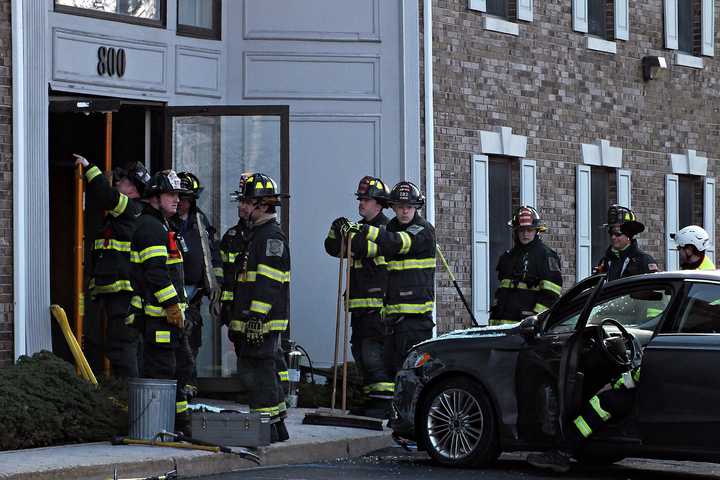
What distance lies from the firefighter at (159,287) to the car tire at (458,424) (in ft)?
6.24

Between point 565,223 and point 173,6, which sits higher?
point 173,6

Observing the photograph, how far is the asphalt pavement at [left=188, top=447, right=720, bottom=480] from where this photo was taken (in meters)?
11.5

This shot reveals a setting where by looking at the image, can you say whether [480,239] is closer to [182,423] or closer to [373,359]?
[373,359]

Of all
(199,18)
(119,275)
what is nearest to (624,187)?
(199,18)

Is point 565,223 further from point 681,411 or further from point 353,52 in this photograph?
point 681,411

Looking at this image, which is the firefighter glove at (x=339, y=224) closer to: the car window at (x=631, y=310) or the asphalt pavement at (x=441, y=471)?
the asphalt pavement at (x=441, y=471)

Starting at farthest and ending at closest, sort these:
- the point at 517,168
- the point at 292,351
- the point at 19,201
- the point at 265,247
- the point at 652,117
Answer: the point at 652,117
the point at 517,168
the point at 292,351
the point at 19,201
the point at 265,247

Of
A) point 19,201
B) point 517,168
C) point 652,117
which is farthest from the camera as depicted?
point 652,117

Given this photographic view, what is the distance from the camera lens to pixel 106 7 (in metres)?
16.5

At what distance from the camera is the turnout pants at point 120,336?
47.4ft

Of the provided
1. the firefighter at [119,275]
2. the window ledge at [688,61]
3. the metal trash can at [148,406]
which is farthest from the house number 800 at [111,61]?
the window ledge at [688,61]

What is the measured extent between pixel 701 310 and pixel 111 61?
7.45 metres

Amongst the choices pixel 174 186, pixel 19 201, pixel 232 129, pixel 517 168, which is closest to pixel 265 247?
pixel 174 186

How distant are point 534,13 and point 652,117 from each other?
9.89 ft
